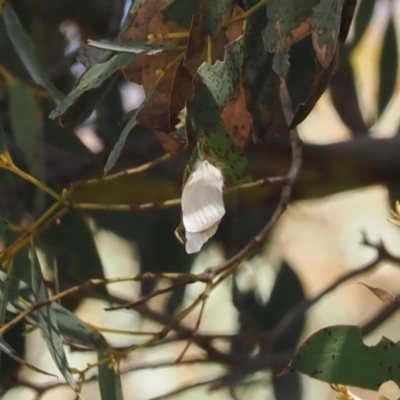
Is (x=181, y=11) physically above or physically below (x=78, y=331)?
above

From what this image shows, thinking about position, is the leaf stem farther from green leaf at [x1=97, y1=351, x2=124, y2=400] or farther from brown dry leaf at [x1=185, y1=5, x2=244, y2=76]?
green leaf at [x1=97, y1=351, x2=124, y2=400]

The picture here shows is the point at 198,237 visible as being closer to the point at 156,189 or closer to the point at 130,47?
the point at 130,47

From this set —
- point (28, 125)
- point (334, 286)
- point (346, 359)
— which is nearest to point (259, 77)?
point (346, 359)

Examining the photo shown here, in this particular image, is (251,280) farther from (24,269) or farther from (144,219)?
(24,269)

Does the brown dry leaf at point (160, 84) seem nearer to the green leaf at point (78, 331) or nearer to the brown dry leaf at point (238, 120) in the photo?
the brown dry leaf at point (238, 120)

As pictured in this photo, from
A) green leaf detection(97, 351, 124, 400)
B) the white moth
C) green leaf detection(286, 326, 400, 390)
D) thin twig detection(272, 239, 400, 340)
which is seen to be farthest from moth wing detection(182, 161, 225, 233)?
thin twig detection(272, 239, 400, 340)
